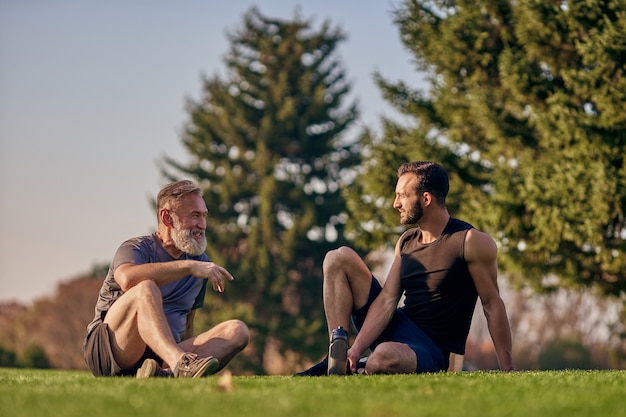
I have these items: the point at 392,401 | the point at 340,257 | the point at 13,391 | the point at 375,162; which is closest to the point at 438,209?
the point at 340,257

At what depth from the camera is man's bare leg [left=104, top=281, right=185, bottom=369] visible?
17.7 ft

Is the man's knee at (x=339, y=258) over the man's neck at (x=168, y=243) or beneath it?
beneath

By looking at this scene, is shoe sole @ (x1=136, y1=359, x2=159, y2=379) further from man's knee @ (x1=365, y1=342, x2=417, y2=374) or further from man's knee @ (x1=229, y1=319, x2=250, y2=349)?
man's knee @ (x1=365, y1=342, x2=417, y2=374)

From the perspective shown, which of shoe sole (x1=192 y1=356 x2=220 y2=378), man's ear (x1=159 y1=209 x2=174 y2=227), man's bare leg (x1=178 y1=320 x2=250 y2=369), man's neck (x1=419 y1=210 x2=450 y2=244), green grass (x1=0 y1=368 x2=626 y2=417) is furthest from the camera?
man's neck (x1=419 y1=210 x2=450 y2=244)

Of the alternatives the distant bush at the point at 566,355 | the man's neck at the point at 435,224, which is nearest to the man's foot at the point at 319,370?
the man's neck at the point at 435,224

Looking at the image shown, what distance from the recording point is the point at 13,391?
4.42 meters

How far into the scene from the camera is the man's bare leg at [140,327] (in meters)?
5.39

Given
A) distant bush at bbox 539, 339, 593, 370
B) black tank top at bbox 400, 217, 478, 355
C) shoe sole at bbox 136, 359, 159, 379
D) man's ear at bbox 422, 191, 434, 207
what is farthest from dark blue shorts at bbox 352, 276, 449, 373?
distant bush at bbox 539, 339, 593, 370

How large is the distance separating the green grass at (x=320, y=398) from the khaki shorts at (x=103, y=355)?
650mm

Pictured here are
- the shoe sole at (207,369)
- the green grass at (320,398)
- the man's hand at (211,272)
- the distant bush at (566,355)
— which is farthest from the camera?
the distant bush at (566,355)

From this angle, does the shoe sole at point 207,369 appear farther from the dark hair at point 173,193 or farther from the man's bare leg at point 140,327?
the dark hair at point 173,193

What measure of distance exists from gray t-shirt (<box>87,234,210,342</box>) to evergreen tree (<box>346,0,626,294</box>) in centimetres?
1191

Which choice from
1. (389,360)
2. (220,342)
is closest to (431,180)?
(389,360)

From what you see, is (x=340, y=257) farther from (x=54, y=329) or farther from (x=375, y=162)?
(x=54, y=329)
